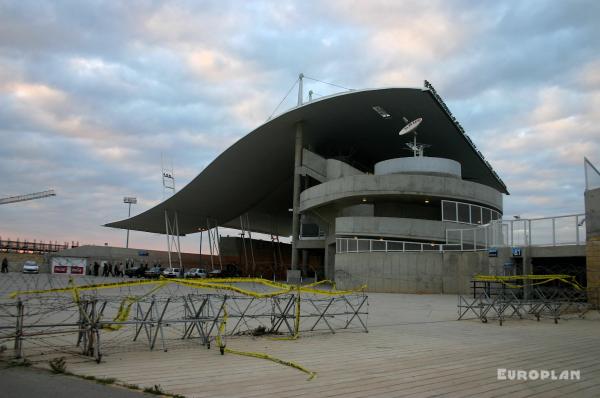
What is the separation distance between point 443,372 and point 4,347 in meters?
7.29

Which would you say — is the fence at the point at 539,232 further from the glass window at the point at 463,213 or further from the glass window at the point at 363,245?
the glass window at the point at 463,213

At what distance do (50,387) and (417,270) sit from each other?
93.1ft

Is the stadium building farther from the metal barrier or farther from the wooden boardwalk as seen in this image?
the wooden boardwalk

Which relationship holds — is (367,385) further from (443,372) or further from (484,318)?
(484,318)

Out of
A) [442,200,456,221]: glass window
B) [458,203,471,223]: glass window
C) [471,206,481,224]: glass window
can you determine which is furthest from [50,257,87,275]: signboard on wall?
[471,206,481,224]: glass window

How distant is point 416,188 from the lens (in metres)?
41.6

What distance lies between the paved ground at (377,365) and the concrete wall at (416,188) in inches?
1127

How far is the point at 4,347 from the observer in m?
8.86

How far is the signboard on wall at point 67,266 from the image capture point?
52.7 metres

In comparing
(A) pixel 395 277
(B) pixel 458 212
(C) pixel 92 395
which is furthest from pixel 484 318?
(B) pixel 458 212

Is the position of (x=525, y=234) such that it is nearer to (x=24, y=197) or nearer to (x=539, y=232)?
(x=539, y=232)

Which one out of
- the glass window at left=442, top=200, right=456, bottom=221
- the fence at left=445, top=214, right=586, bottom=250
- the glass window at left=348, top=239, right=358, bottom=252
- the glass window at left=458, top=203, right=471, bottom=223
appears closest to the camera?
the fence at left=445, top=214, right=586, bottom=250

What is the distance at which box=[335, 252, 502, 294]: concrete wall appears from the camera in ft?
102

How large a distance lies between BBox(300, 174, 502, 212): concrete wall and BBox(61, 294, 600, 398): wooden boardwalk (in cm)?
2857
